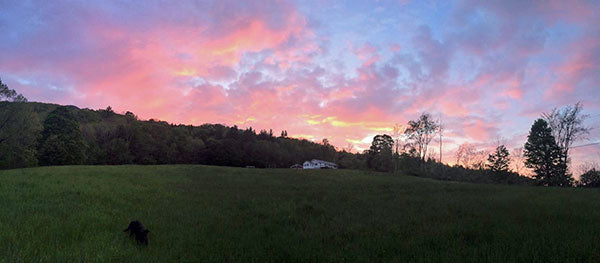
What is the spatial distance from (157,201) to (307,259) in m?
11.5

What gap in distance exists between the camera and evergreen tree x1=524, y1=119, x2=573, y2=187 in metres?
44.8

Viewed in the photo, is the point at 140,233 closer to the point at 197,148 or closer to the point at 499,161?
the point at 499,161

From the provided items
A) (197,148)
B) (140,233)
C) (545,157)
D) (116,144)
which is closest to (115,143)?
(116,144)

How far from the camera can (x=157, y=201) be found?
1516cm

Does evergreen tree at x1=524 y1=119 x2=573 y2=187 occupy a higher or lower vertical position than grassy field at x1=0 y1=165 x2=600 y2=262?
higher

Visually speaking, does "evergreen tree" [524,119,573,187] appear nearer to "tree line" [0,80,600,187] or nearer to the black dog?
"tree line" [0,80,600,187]

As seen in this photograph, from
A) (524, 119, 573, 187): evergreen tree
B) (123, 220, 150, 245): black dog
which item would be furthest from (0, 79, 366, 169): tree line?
(524, 119, 573, 187): evergreen tree

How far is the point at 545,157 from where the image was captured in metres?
46.2

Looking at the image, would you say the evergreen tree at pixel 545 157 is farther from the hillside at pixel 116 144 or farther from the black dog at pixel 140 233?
the black dog at pixel 140 233

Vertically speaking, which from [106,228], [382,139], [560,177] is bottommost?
[106,228]

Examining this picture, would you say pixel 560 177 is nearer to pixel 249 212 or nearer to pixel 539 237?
pixel 539 237

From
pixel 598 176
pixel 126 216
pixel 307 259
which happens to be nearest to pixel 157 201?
pixel 126 216

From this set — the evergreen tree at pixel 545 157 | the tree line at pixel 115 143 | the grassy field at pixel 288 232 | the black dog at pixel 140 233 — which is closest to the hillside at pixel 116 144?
the tree line at pixel 115 143

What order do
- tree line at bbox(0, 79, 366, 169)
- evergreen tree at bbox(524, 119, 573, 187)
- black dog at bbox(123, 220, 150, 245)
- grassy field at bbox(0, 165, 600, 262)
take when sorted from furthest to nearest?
evergreen tree at bbox(524, 119, 573, 187) → tree line at bbox(0, 79, 366, 169) → black dog at bbox(123, 220, 150, 245) → grassy field at bbox(0, 165, 600, 262)
